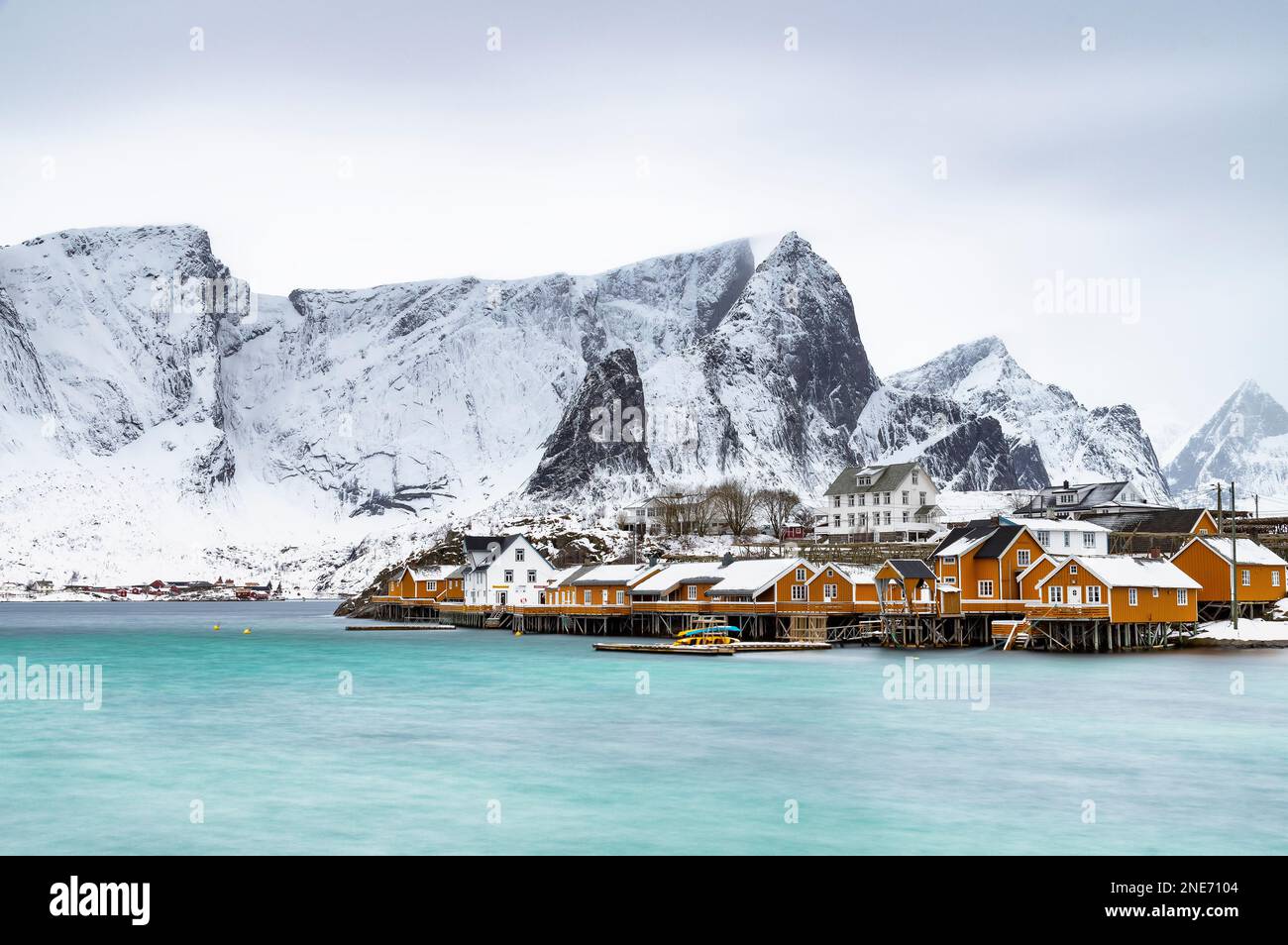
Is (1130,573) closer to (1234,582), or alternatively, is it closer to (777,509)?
(1234,582)

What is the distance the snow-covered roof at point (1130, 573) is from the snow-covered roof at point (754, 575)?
21341 millimetres

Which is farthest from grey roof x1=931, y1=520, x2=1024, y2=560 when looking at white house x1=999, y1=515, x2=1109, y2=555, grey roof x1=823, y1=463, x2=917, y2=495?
grey roof x1=823, y1=463, x2=917, y2=495

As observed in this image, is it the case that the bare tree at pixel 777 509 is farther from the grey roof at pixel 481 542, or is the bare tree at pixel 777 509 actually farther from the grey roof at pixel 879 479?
the grey roof at pixel 481 542

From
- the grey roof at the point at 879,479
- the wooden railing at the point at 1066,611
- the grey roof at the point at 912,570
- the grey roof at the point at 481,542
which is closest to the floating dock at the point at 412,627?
the grey roof at the point at 481,542

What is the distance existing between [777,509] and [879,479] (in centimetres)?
3147

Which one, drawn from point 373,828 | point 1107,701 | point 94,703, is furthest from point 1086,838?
point 94,703

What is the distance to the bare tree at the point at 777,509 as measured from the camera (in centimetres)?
16720

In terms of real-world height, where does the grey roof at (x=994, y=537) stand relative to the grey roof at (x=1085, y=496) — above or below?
below

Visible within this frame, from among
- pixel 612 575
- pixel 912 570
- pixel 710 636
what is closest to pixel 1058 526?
pixel 912 570
